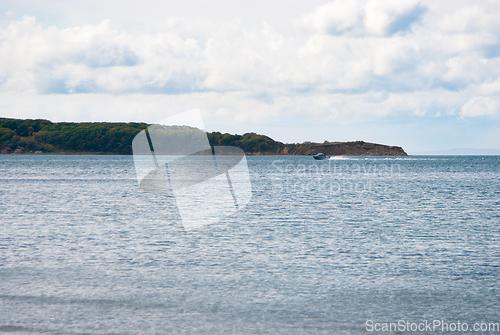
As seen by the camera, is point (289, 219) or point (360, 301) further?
point (289, 219)

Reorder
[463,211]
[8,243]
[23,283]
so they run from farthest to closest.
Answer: [463,211], [8,243], [23,283]

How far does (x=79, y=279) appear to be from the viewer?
616 inches

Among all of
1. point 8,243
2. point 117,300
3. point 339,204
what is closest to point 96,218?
point 8,243

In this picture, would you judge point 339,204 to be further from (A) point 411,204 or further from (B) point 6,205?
(B) point 6,205

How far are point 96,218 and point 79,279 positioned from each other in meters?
17.0

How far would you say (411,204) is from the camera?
44.6 meters

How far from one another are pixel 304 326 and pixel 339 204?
33.0 meters

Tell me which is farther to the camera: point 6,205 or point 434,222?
point 6,205

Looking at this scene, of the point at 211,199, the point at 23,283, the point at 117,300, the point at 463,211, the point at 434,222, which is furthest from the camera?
the point at 211,199

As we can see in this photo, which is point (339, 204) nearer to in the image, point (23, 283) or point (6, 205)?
point (6, 205)

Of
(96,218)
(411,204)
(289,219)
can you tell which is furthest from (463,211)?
(96,218)

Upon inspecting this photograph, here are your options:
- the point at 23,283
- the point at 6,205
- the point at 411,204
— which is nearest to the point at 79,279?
the point at 23,283

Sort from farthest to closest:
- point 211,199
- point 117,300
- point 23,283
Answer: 1. point 211,199
2. point 23,283
3. point 117,300

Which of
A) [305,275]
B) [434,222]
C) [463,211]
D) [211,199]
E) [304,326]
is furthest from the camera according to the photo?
[211,199]
